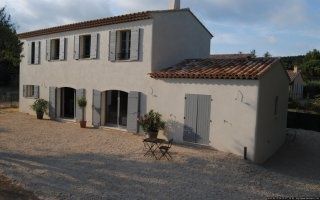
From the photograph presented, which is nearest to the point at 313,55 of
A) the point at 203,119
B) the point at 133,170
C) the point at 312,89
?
the point at 312,89

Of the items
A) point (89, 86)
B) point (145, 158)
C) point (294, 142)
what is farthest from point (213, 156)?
point (89, 86)

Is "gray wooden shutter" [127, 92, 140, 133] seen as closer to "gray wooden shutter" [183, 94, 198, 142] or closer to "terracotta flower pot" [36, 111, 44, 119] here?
"gray wooden shutter" [183, 94, 198, 142]

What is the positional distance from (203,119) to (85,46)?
9407 mm

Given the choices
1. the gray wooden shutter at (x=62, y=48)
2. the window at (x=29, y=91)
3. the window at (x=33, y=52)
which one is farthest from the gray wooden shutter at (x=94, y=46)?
the window at (x=29, y=91)

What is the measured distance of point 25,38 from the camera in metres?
26.0

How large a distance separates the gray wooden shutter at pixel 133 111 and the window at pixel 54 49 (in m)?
7.89

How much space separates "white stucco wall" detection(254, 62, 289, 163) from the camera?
47.2 ft

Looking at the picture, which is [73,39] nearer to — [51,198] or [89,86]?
[89,86]

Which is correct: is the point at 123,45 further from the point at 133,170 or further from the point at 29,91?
the point at 29,91

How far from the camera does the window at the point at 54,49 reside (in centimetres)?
2382

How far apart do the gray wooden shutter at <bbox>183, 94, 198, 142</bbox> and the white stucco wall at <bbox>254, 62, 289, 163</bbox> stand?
264 centimetres

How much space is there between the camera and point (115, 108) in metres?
19.8

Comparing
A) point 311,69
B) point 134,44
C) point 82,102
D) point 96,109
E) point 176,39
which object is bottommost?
point 96,109

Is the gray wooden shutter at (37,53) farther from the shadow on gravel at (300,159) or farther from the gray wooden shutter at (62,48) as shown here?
the shadow on gravel at (300,159)
